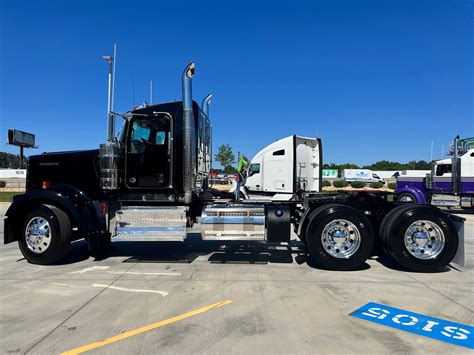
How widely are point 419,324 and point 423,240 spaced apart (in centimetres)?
275

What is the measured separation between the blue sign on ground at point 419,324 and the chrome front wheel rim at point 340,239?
1.81 m

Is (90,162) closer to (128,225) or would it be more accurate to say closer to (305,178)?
(128,225)

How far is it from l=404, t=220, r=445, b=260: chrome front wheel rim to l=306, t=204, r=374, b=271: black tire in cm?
70

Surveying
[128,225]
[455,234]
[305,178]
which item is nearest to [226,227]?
[128,225]

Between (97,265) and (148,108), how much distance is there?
318 cm

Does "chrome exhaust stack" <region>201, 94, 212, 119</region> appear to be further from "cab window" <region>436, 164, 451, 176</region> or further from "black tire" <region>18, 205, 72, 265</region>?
"cab window" <region>436, 164, 451, 176</region>

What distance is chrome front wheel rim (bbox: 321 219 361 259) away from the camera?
6363 millimetres

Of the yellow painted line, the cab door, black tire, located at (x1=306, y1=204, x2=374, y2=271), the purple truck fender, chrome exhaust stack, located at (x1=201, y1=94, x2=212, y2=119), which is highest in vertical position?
chrome exhaust stack, located at (x1=201, y1=94, x2=212, y2=119)

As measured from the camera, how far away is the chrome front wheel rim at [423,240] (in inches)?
248

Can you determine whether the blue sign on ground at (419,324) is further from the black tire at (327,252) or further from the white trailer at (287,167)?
the white trailer at (287,167)

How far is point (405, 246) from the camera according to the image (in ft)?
Answer: 20.6

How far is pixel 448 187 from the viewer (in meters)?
19.2

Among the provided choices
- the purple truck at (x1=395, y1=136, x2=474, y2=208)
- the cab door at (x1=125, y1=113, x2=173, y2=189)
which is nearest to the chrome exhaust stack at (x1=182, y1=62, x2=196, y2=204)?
the cab door at (x1=125, y1=113, x2=173, y2=189)

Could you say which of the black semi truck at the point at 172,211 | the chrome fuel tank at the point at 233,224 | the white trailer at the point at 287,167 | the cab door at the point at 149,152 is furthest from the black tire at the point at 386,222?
the cab door at the point at 149,152
